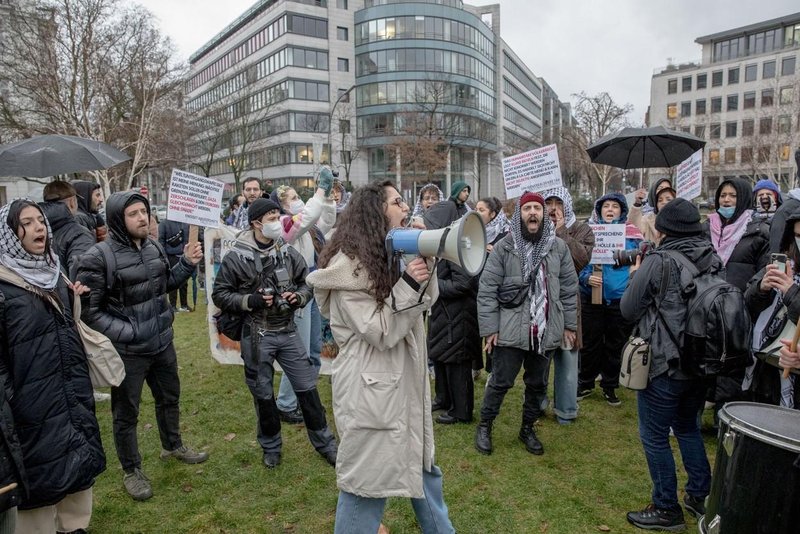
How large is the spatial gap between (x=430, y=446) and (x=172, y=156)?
30145 mm

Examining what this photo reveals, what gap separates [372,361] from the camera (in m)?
2.45

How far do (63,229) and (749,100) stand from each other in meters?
80.5

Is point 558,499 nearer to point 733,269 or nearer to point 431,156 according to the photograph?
point 733,269

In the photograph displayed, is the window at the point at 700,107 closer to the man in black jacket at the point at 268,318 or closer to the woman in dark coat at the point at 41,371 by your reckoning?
the man in black jacket at the point at 268,318

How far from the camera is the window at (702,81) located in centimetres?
6881

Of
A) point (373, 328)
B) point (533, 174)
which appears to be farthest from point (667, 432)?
point (533, 174)

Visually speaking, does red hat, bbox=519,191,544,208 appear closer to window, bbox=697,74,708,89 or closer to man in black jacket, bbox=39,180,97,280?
man in black jacket, bbox=39,180,97,280

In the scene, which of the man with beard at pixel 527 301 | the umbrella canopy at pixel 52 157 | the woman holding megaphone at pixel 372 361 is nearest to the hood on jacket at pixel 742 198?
the man with beard at pixel 527 301

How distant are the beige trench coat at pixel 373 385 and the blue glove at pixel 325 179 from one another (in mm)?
2062

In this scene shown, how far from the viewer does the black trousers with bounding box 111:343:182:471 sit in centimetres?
374

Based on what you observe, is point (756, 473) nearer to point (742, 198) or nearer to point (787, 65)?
point (742, 198)

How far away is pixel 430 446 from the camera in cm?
266

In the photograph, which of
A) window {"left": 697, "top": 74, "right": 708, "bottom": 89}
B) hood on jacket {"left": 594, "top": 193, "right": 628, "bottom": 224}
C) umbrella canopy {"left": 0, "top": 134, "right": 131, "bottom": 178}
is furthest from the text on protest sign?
window {"left": 697, "top": 74, "right": 708, "bottom": 89}

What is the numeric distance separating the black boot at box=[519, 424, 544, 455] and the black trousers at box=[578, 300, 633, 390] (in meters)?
1.49
